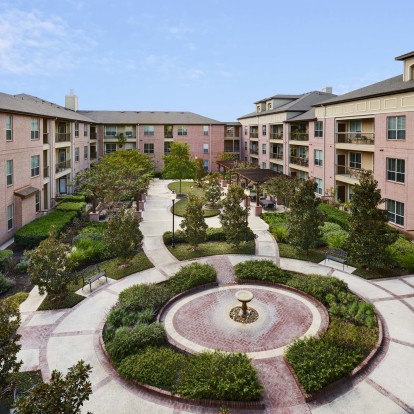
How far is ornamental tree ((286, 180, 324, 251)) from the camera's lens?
22120mm

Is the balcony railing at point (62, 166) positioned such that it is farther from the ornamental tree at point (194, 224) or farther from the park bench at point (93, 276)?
the ornamental tree at point (194, 224)

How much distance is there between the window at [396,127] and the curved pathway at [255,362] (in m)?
12.2

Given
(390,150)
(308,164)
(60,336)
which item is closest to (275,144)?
(308,164)

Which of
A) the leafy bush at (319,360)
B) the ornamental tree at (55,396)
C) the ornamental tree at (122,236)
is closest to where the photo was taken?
the ornamental tree at (55,396)

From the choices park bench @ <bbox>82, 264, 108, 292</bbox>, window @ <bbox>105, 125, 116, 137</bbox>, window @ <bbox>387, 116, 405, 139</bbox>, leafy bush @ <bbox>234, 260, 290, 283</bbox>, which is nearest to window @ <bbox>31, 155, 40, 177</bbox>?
park bench @ <bbox>82, 264, 108, 292</bbox>

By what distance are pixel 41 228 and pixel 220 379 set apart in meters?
20.2

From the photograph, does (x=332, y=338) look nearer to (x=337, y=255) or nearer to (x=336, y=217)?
(x=337, y=255)

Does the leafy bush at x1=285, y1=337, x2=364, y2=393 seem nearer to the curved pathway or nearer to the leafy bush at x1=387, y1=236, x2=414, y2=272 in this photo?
the curved pathway

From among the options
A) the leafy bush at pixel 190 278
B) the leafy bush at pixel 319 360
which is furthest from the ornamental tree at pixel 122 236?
the leafy bush at pixel 319 360

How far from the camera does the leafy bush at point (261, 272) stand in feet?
61.0

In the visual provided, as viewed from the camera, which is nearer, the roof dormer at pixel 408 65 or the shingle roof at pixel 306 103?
the roof dormer at pixel 408 65

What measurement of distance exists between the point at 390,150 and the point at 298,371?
72.2 feet

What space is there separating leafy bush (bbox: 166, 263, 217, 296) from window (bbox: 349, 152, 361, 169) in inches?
869

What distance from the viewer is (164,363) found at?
11.5 m
